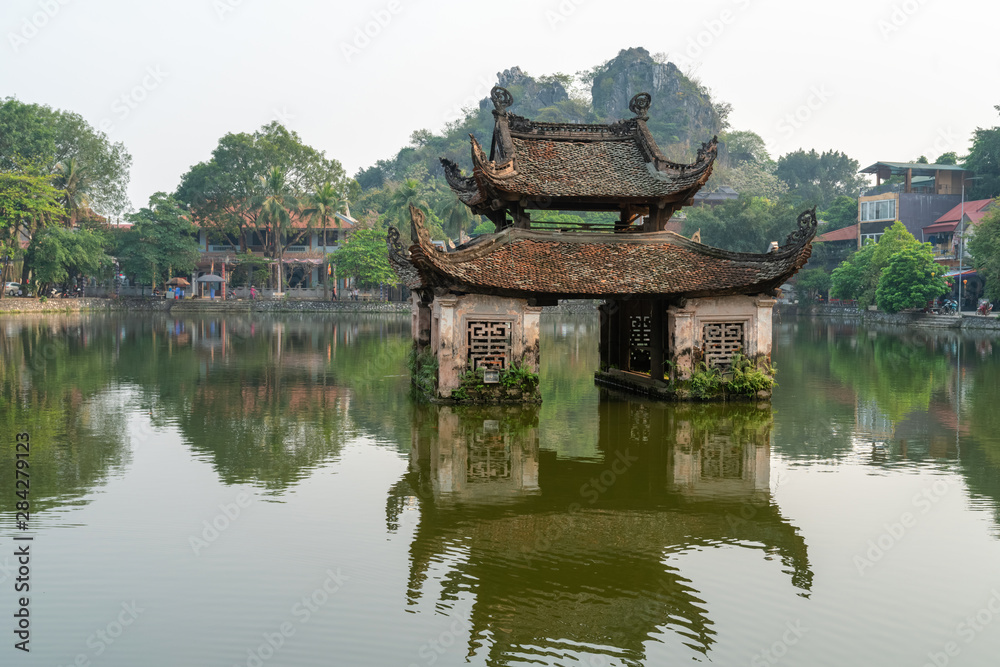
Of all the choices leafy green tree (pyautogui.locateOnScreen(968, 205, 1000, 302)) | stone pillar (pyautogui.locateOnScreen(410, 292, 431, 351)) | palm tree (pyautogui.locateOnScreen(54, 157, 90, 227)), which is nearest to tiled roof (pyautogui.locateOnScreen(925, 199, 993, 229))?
leafy green tree (pyautogui.locateOnScreen(968, 205, 1000, 302))

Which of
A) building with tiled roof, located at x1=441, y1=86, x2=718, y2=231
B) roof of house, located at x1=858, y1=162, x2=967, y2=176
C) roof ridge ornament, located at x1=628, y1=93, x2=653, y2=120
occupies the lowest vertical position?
building with tiled roof, located at x1=441, y1=86, x2=718, y2=231

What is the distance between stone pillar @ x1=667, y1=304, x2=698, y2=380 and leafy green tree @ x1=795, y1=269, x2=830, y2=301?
5903cm

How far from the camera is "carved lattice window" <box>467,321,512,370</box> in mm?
19578

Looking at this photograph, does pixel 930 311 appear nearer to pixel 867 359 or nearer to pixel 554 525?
pixel 867 359

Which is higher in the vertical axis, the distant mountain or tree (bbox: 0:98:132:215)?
the distant mountain

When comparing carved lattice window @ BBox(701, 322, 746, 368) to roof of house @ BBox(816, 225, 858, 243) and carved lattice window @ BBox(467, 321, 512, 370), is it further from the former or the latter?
roof of house @ BBox(816, 225, 858, 243)

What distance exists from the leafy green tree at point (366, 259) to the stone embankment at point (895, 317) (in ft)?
100

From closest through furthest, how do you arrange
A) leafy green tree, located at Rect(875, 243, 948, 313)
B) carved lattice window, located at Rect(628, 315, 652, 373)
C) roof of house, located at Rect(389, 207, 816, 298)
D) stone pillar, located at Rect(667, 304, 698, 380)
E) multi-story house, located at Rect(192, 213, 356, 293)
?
roof of house, located at Rect(389, 207, 816, 298)
stone pillar, located at Rect(667, 304, 698, 380)
carved lattice window, located at Rect(628, 315, 652, 373)
leafy green tree, located at Rect(875, 243, 948, 313)
multi-story house, located at Rect(192, 213, 356, 293)

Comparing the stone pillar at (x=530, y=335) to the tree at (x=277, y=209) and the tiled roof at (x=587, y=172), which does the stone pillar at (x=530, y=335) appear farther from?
the tree at (x=277, y=209)

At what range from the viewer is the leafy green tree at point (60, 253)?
61656mm

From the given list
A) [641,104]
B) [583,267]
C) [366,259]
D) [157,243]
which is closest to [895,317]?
[366,259]

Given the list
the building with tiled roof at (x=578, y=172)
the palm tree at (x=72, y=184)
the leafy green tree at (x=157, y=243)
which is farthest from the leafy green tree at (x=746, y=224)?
the building with tiled roof at (x=578, y=172)

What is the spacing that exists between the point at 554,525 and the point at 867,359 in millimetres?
26598

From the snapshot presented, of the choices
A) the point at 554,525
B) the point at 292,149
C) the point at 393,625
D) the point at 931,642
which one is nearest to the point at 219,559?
the point at 393,625
